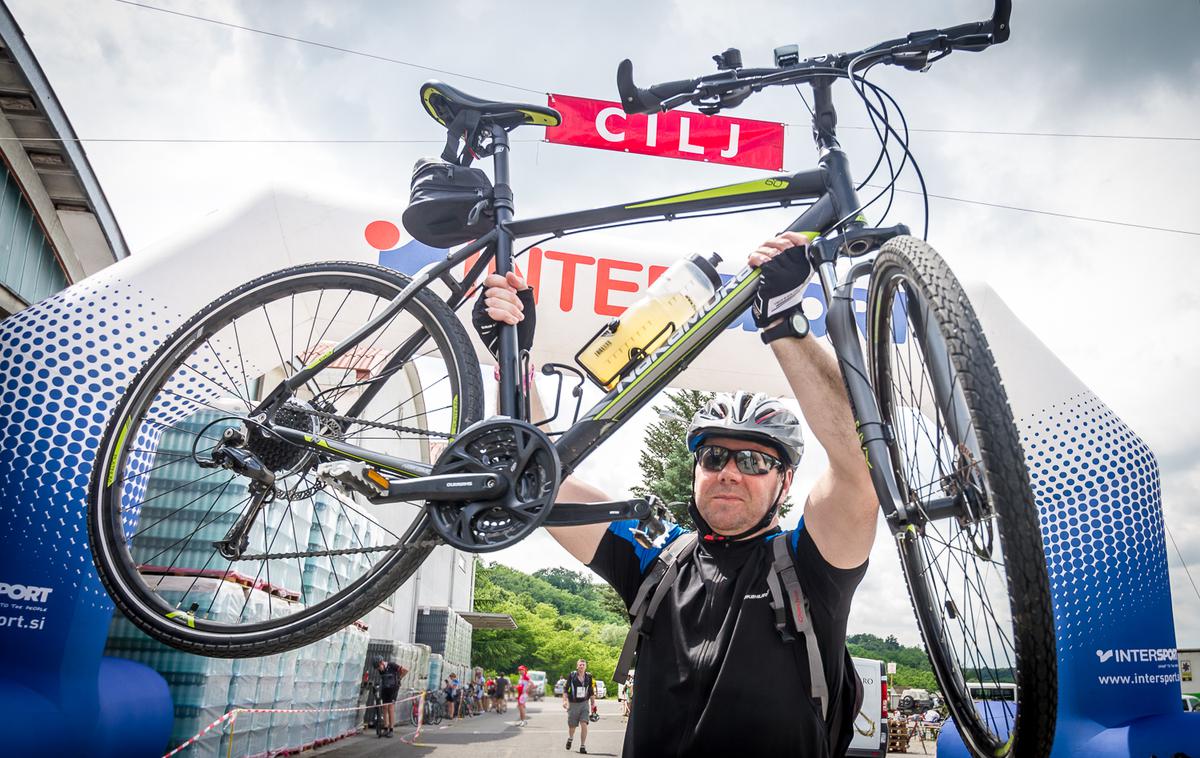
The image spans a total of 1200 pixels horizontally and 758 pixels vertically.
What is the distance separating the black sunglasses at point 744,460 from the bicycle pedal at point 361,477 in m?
1.01

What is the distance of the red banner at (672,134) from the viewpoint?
5.74 m

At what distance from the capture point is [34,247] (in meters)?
12.2

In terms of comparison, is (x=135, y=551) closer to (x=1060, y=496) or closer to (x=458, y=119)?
(x=458, y=119)

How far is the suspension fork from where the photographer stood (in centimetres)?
187

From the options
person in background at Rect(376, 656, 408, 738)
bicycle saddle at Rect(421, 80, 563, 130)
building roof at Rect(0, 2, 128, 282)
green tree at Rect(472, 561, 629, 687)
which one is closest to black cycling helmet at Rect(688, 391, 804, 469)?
bicycle saddle at Rect(421, 80, 563, 130)

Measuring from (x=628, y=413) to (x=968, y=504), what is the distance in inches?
39.4

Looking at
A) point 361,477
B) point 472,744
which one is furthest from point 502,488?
point 472,744

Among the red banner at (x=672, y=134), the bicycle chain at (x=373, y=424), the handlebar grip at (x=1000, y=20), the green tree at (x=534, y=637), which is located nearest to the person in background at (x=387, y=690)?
the red banner at (x=672, y=134)

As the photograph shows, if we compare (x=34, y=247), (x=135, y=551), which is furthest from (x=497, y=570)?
(x=135, y=551)

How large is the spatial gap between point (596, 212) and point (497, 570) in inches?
2709

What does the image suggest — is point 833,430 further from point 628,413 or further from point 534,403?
point 534,403

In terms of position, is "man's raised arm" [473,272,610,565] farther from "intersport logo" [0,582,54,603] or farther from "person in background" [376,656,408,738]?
"person in background" [376,656,408,738]

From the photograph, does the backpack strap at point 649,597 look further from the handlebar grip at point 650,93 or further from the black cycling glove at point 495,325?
the handlebar grip at point 650,93

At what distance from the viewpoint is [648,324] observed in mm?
2467
